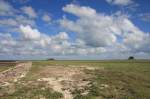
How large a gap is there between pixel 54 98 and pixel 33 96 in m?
2.33

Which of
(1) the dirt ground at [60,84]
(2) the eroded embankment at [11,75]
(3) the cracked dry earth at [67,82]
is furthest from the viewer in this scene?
(2) the eroded embankment at [11,75]

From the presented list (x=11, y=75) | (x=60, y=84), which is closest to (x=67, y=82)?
(x=60, y=84)

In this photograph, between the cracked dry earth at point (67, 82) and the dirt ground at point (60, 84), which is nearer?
the dirt ground at point (60, 84)

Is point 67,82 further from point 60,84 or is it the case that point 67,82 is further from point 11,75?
point 11,75

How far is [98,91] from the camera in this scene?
23812mm

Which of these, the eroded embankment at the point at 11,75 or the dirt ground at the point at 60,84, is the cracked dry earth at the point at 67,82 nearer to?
the dirt ground at the point at 60,84

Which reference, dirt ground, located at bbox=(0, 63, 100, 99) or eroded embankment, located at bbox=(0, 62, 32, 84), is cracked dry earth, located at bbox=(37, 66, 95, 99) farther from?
eroded embankment, located at bbox=(0, 62, 32, 84)

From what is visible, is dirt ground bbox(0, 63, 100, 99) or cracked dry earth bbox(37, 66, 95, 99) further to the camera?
cracked dry earth bbox(37, 66, 95, 99)

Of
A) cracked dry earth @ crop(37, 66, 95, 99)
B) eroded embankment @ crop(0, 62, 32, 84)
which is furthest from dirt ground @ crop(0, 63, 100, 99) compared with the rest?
eroded embankment @ crop(0, 62, 32, 84)

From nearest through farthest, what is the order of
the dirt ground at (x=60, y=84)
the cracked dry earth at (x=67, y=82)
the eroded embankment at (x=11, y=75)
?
the dirt ground at (x=60, y=84) → the cracked dry earth at (x=67, y=82) → the eroded embankment at (x=11, y=75)

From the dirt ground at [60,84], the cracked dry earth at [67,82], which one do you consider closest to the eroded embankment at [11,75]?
the dirt ground at [60,84]

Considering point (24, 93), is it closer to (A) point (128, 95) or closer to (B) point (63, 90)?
(B) point (63, 90)

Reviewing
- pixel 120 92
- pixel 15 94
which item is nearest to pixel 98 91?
pixel 120 92

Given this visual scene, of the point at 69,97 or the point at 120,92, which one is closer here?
the point at 69,97
